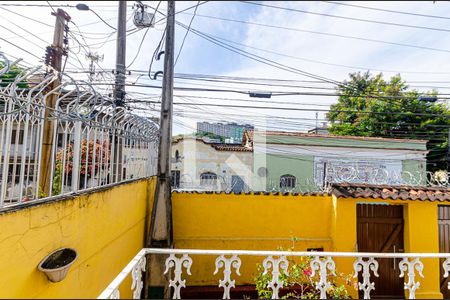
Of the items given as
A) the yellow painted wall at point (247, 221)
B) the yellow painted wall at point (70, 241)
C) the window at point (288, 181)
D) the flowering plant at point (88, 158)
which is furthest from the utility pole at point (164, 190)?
the window at point (288, 181)

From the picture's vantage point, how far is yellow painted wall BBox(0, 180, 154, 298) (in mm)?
1959

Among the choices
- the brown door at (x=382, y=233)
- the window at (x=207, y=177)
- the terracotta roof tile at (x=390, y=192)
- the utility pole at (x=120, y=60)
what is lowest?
the brown door at (x=382, y=233)

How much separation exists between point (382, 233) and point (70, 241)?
241 inches

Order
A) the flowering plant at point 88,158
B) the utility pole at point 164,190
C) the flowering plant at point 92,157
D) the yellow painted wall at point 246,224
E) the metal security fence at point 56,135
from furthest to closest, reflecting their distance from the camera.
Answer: the yellow painted wall at point 246,224
the utility pole at point 164,190
the flowering plant at point 92,157
the flowering plant at point 88,158
the metal security fence at point 56,135

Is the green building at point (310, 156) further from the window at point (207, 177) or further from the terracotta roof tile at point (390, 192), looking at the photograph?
the terracotta roof tile at point (390, 192)

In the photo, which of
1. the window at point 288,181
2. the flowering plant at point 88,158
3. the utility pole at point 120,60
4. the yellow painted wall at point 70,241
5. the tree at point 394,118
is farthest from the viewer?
the tree at point 394,118

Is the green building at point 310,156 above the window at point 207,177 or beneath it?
above

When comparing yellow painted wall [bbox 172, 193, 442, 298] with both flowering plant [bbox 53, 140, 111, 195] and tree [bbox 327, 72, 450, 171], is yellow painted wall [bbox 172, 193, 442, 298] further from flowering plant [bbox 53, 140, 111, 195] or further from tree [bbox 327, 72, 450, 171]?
tree [bbox 327, 72, 450, 171]

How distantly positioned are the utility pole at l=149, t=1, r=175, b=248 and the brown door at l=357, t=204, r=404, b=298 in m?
4.27

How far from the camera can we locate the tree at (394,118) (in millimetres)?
18281

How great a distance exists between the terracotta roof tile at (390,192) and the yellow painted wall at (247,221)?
1.88ft

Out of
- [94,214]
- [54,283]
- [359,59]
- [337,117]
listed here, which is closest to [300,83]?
[359,59]

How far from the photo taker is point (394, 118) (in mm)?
20531

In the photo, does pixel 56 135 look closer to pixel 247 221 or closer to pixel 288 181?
pixel 247 221
